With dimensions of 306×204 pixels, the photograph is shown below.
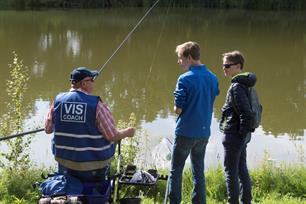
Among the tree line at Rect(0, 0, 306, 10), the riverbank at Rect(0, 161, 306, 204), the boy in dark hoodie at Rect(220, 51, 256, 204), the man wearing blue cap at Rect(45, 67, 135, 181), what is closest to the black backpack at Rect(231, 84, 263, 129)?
the boy in dark hoodie at Rect(220, 51, 256, 204)

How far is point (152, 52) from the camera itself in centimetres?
1995

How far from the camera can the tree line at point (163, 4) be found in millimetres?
39188

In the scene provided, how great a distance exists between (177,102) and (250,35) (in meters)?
22.4

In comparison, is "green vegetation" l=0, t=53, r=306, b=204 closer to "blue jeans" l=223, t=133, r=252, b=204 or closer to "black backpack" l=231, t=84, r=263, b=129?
"blue jeans" l=223, t=133, r=252, b=204

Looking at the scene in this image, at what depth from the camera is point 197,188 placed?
13.9 feet

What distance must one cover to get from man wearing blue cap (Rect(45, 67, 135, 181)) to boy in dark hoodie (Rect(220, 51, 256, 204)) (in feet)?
3.54

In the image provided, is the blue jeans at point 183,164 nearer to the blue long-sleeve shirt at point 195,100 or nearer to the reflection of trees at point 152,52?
the blue long-sleeve shirt at point 195,100

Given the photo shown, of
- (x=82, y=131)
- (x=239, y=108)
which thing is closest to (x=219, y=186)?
(x=239, y=108)

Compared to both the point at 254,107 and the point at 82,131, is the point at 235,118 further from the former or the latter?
the point at 82,131

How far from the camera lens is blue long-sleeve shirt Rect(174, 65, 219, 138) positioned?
392 centimetres

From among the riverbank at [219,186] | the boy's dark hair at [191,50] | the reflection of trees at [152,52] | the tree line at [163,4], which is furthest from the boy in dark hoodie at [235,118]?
the tree line at [163,4]

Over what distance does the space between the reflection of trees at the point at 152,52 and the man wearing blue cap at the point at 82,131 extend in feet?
22.1

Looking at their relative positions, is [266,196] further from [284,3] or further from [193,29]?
[284,3]

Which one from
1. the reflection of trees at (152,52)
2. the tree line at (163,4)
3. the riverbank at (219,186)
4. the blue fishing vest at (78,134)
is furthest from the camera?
the tree line at (163,4)
